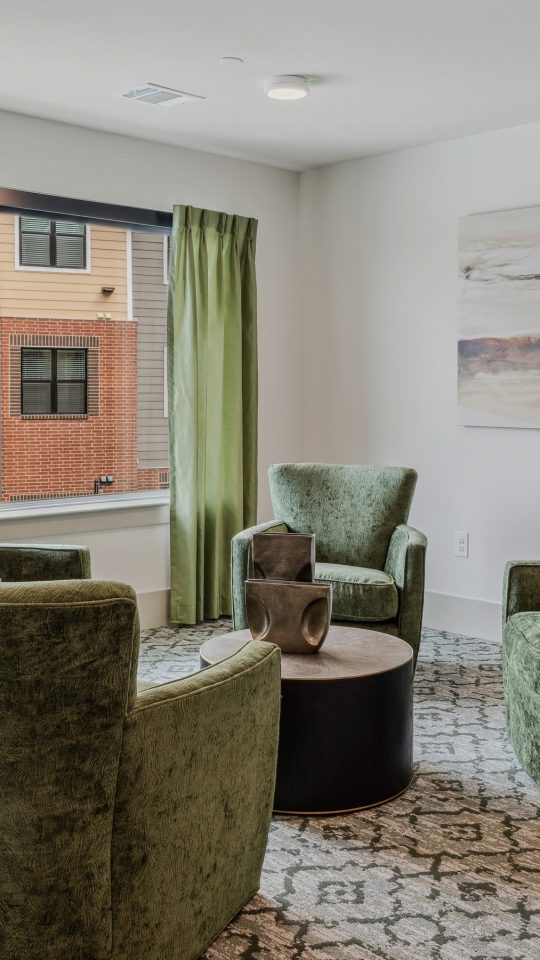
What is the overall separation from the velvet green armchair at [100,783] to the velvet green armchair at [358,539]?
213 centimetres

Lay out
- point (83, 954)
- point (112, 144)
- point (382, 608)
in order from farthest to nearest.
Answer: point (112, 144)
point (382, 608)
point (83, 954)

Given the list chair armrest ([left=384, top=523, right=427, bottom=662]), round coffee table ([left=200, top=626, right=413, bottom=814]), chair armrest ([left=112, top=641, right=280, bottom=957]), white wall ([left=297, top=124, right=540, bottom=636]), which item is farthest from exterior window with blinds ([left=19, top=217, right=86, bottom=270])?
chair armrest ([left=112, top=641, right=280, bottom=957])

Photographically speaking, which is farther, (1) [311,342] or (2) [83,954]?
(1) [311,342]

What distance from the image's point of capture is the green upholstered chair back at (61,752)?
1.61 m

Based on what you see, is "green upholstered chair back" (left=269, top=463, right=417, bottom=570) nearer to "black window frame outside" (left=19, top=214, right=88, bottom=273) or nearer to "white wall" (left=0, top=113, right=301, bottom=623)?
"white wall" (left=0, top=113, right=301, bottom=623)

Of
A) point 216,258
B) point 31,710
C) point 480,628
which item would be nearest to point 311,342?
point 216,258

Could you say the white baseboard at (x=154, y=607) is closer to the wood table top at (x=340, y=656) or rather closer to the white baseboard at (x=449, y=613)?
the white baseboard at (x=449, y=613)

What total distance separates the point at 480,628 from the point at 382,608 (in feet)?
4.21

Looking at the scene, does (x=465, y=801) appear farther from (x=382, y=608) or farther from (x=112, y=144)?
(x=112, y=144)

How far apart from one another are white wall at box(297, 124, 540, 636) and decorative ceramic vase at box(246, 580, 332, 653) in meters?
2.23

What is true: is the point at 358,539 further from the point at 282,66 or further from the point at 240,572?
the point at 282,66

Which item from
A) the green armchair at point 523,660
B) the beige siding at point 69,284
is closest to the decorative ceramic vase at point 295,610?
the green armchair at point 523,660

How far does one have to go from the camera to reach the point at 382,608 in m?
4.13

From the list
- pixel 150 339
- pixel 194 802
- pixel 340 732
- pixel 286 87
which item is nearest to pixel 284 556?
pixel 340 732
